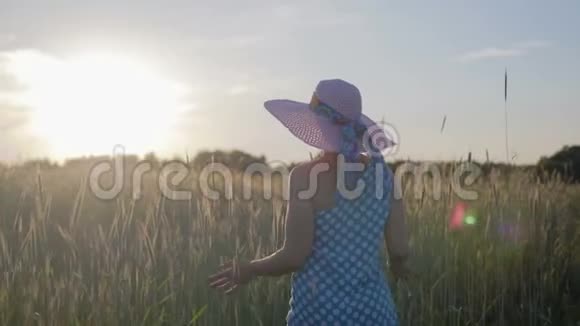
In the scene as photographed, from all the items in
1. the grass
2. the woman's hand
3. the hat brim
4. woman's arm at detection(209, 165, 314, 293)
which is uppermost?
the hat brim

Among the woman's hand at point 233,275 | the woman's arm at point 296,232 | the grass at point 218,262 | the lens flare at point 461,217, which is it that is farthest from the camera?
the lens flare at point 461,217

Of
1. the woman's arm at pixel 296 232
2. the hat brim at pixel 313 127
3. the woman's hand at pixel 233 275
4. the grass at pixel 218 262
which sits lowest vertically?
the grass at pixel 218 262

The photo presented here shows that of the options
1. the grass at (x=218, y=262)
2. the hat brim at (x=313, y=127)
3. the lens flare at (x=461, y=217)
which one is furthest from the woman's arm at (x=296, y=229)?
the lens flare at (x=461, y=217)

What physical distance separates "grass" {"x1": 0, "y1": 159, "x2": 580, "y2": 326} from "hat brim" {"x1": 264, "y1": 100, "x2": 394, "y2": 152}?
90 centimetres

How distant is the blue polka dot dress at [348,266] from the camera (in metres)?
2.35

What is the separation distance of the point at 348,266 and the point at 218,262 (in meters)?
1.50

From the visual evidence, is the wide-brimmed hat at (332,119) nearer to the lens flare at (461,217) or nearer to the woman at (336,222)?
the woman at (336,222)

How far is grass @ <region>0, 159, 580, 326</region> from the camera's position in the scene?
297 centimetres

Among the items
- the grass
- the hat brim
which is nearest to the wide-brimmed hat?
the hat brim

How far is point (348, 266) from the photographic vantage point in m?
2.38

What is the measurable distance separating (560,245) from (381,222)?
9.16 ft

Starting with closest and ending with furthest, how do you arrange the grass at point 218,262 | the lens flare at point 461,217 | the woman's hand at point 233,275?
the woman's hand at point 233,275 → the grass at point 218,262 → the lens flare at point 461,217

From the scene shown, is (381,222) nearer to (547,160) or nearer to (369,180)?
(369,180)

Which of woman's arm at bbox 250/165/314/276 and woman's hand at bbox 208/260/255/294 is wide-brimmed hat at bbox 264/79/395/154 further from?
woman's hand at bbox 208/260/255/294
